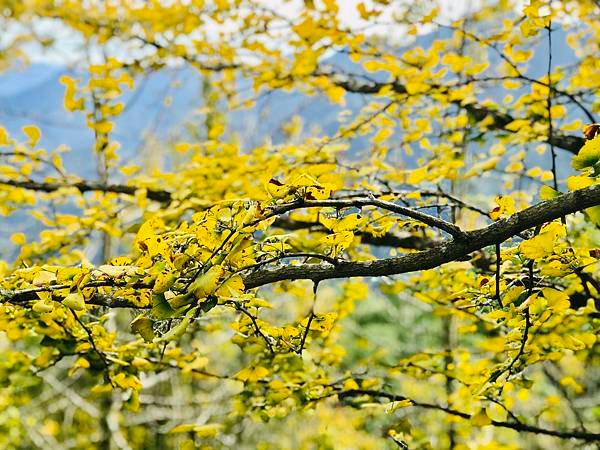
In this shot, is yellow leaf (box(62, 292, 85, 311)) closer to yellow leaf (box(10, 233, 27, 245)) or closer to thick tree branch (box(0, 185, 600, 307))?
thick tree branch (box(0, 185, 600, 307))

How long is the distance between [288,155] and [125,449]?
342 centimetres

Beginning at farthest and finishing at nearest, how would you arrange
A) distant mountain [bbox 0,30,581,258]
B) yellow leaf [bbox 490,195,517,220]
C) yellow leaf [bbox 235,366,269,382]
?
distant mountain [bbox 0,30,581,258] → yellow leaf [bbox 235,366,269,382] → yellow leaf [bbox 490,195,517,220]

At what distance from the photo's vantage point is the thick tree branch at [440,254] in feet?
2.36

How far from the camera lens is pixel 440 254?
798 mm

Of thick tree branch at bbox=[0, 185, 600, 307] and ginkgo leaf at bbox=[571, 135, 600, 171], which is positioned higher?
ginkgo leaf at bbox=[571, 135, 600, 171]

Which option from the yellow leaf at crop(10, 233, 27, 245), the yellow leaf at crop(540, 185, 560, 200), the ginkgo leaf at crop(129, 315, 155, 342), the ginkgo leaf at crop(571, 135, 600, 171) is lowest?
the ginkgo leaf at crop(129, 315, 155, 342)

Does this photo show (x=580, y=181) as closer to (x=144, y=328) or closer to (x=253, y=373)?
(x=144, y=328)

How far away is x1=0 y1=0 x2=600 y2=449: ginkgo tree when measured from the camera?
796 mm

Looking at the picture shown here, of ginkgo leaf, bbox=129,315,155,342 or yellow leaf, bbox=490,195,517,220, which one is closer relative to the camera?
ginkgo leaf, bbox=129,315,155,342

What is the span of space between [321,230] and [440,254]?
1323mm

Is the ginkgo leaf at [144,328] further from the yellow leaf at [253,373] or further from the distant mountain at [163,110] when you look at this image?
the distant mountain at [163,110]

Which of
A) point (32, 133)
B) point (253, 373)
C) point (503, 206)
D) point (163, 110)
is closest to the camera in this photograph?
point (503, 206)

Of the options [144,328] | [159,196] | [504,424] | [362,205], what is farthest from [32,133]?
[504,424]

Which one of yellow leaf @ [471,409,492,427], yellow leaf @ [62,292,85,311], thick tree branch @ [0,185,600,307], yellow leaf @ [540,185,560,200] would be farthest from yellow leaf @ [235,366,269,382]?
yellow leaf @ [540,185,560,200]
